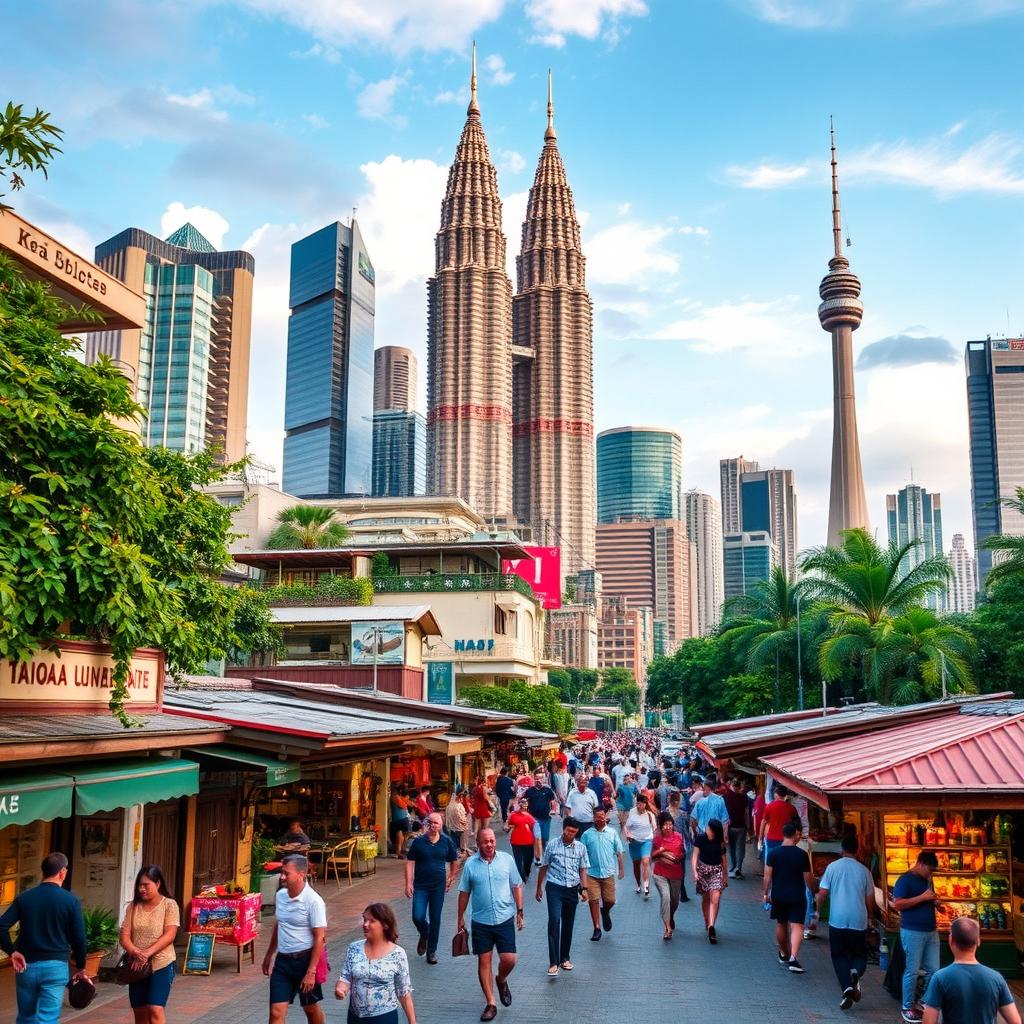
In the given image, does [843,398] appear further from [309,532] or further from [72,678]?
[72,678]

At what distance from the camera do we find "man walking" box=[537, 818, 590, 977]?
1134 centimetres

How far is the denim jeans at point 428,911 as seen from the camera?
38.8ft

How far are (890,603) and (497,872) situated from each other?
91.4 ft

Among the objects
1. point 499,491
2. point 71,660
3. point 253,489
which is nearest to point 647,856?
point 71,660

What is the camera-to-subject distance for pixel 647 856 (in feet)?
56.1

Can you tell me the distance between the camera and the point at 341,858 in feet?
60.3

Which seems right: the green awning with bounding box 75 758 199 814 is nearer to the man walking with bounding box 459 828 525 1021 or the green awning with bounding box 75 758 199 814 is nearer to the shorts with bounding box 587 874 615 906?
the man walking with bounding box 459 828 525 1021

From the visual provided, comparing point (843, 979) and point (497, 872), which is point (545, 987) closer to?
point (497, 872)

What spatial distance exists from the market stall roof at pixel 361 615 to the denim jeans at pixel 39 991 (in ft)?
81.1

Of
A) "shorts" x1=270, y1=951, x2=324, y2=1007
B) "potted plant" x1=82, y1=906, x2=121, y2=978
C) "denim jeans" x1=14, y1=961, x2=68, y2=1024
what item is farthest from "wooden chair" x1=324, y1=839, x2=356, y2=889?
"denim jeans" x1=14, y1=961, x2=68, y2=1024

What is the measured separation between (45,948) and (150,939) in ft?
2.28

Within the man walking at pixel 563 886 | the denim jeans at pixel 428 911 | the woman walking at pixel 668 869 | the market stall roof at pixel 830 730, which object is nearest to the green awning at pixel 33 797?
the denim jeans at pixel 428 911

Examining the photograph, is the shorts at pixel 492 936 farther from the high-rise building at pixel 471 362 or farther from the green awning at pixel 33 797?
the high-rise building at pixel 471 362

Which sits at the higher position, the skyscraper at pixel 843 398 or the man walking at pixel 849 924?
the skyscraper at pixel 843 398
